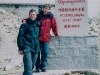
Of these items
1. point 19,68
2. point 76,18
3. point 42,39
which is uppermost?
point 76,18

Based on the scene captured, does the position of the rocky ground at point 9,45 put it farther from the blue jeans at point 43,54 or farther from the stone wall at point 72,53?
the blue jeans at point 43,54

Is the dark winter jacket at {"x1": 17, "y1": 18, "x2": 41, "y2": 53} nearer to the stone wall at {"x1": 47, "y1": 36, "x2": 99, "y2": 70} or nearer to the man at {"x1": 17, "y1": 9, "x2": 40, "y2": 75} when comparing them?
the man at {"x1": 17, "y1": 9, "x2": 40, "y2": 75}

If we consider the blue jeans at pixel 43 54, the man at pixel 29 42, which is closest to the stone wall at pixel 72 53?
the blue jeans at pixel 43 54

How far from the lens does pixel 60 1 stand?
605 centimetres

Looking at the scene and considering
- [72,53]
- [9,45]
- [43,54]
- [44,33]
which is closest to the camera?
[44,33]

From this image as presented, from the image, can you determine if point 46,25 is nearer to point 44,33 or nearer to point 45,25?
point 45,25

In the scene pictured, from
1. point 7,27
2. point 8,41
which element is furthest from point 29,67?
point 7,27

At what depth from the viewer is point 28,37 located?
16.7 feet

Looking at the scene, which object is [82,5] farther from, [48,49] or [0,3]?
[0,3]

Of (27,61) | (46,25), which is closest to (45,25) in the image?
(46,25)

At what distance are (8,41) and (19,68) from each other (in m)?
5.17

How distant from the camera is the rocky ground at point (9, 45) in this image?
8.32 m

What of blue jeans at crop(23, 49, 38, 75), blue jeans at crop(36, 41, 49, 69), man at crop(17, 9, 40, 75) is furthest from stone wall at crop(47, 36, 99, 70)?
blue jeans at crop(23, 49, 38, 75)

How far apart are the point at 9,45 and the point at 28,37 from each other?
7.81 metres
